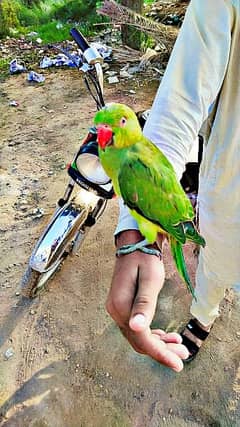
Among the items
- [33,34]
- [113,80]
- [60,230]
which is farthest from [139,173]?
[33,34]

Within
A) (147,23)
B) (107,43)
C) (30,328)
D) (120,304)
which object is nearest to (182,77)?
(120,304)

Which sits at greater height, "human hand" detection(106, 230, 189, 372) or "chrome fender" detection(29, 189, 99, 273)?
"human hand" detection(106, 230, 189, 372)

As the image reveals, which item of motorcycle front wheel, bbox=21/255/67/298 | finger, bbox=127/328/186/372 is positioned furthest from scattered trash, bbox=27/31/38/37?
finger, bbox=127/328/186/372

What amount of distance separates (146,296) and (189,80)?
43 cm

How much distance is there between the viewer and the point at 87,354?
206cm

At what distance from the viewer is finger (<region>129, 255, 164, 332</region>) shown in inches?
27.6

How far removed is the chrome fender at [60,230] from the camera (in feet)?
6.78

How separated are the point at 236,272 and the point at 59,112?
263cm

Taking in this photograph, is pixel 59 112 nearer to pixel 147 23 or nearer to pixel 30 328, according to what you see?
pixel 147 23

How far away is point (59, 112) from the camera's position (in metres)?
3.79

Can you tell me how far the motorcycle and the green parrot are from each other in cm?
84

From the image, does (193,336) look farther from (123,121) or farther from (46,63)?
(46,63)

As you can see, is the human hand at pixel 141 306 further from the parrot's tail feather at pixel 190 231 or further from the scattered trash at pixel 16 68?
the scattered trash at pixel 16 68

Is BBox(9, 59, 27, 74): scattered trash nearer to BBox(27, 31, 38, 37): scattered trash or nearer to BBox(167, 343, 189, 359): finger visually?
BBox(27, 31, 38, 37): scattered trash
